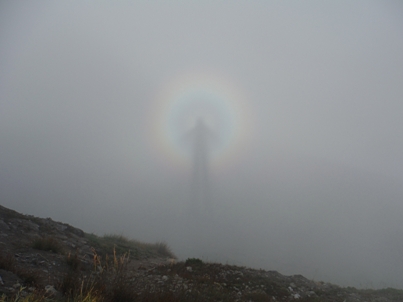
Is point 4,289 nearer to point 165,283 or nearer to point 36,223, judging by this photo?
point 165,283

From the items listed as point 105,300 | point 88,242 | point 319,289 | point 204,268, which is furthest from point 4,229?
point 319,289

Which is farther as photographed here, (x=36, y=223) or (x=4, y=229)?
(x=36, y=223)

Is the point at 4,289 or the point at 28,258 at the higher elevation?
the point at 28,258

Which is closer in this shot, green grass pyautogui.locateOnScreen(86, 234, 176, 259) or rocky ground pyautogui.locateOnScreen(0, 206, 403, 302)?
rocky ground pyautogui.locateOnScreen(0, 206, 403, 302)

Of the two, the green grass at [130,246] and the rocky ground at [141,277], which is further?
the green grass at [130,246]

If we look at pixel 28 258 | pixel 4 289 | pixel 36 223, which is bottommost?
pixel 4 289

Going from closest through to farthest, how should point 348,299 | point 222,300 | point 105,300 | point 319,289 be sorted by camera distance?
point 105,300 < point 222,300 < point 348,299 < point 319,289

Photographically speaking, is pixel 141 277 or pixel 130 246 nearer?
pixel 141 277

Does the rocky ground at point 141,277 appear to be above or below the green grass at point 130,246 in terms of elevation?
below

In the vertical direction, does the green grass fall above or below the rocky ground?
above

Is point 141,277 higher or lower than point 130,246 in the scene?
lower

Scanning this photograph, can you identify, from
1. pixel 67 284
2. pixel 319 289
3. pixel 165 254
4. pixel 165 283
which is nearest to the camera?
pixel 67 284
